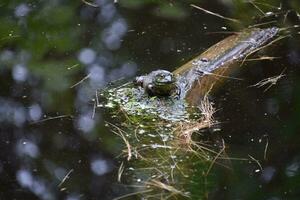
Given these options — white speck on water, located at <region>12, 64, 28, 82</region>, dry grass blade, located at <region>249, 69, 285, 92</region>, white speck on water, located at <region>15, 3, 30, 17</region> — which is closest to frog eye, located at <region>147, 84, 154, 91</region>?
dry grass blade, located at <region>249, 69, 285, 92</region>

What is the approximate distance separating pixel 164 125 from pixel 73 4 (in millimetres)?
1625

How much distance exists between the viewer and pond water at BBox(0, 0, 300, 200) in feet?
8.67

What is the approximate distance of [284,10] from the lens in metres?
3.98

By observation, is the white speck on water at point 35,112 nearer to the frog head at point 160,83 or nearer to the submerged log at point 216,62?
the frog head at point 160,83

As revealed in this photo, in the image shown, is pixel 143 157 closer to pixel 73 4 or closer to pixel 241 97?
pixel 241 97

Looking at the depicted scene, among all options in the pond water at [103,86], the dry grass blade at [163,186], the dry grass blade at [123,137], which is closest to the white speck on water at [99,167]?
the pond water at [103,86]

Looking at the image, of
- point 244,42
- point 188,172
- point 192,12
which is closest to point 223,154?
point 188,172

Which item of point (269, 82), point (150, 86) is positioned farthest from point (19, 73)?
point (269, 82)

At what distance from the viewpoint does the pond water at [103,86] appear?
8.67ft

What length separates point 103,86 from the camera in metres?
3.29

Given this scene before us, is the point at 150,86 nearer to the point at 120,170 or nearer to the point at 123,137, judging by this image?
the point at 123,137

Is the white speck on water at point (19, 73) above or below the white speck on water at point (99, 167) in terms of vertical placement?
below

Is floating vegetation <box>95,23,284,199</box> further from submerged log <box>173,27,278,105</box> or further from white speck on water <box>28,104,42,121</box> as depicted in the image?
white speck on water <box>28,104,42,121</box>

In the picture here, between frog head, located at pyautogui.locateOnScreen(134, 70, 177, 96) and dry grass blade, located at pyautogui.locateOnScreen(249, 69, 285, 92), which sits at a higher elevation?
frog head, located at pyautogui.locateOnScreen(134, 70, 177, 96)
